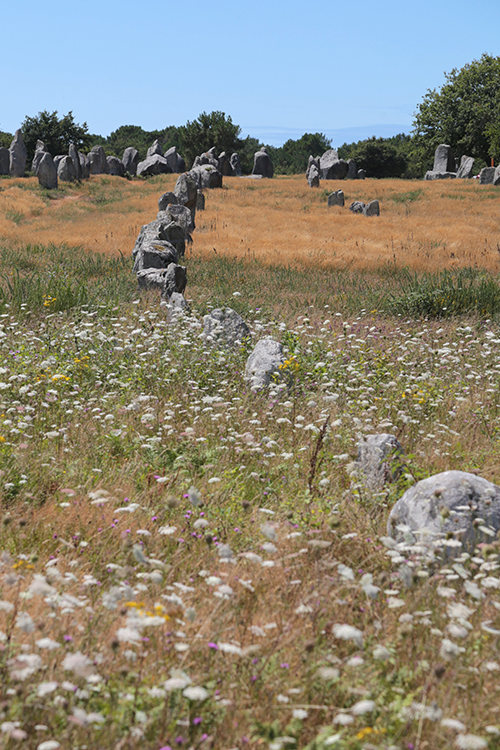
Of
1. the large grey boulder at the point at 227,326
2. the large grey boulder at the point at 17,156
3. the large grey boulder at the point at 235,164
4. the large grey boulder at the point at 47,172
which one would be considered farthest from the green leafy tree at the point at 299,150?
the large grey boulder at the point at 227,326

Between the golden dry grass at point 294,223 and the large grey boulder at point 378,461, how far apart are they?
11975mm

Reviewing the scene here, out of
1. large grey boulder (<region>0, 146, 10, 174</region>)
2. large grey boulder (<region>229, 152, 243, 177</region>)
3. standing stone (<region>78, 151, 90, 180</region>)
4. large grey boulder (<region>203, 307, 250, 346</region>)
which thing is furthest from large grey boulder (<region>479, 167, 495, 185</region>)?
large grey boulder (<region>203, 307, 250, 346</region>)

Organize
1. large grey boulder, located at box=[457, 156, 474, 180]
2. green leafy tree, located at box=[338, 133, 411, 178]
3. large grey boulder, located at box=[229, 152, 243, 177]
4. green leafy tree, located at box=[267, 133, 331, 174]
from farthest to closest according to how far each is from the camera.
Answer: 1. green leafy tree, located at box=[267, 133, 331, 174]
2. green leafy tree, located at box=[338, 133, 411, 178]
3. large grey boulder, located at box=[229, 152, 243, 177]
4. large grey boulder, located at box=[457, 156, 474, 180]

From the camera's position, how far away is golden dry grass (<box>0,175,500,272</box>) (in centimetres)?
1720

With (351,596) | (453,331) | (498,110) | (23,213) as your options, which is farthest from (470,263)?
(498,110)

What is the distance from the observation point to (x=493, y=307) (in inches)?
441

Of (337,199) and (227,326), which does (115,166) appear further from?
(227,326)

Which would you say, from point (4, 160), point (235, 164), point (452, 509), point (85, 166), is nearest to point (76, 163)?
point (85, 166)

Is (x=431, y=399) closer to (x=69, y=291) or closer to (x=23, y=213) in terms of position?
(x=69, y=291)

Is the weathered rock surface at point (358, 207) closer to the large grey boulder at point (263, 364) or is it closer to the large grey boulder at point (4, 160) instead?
the large grey boulder at point (263, 364)

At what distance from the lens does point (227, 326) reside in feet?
27.3

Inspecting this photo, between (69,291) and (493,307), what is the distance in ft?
27.2

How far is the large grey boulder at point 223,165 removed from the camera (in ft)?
180

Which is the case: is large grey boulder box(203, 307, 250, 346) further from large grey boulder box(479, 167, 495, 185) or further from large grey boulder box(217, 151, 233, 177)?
large grey boulder box(217, 151, 233, 177)
